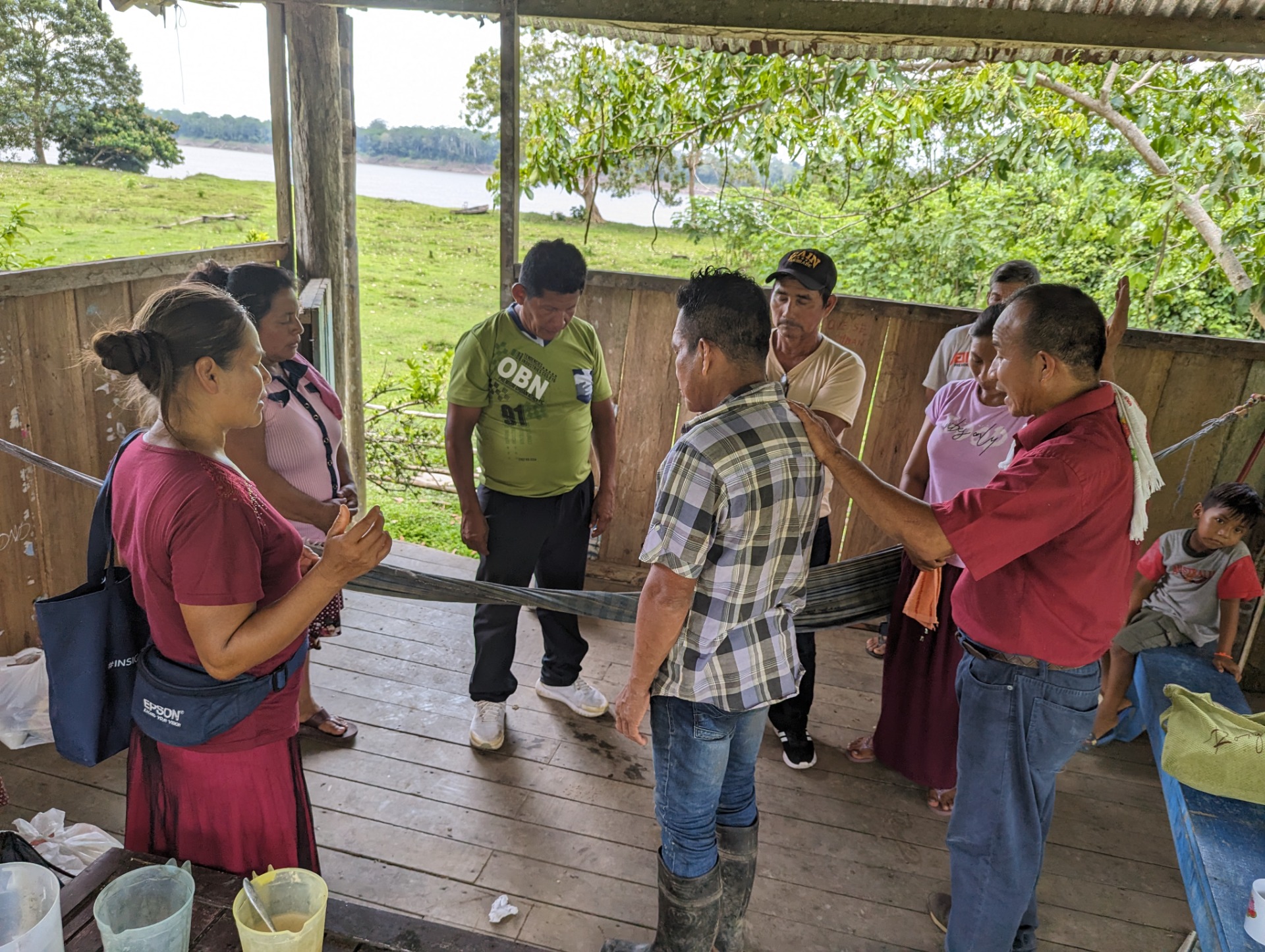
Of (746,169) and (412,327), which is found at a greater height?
(746,169)

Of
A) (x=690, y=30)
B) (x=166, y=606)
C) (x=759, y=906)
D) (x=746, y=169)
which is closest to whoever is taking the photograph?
(x=166, y=606)

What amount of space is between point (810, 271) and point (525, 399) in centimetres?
92

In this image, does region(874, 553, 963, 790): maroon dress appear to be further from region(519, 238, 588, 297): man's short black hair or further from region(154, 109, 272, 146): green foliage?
region(154, 109, 272, 146): green foliage

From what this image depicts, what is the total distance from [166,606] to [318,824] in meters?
1.27

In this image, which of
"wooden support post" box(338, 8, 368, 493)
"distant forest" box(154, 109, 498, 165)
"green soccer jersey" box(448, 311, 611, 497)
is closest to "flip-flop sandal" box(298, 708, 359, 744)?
"green soccer jersey" box(448, 311, 611, 497)

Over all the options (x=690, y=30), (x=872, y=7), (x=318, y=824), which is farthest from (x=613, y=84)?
(x=318, y=824)

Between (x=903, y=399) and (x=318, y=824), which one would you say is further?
(x=903, y=399)

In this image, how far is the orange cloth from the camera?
7.33 ft

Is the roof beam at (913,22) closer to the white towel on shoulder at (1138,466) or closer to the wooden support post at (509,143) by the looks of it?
the wooden support post at (509,143)

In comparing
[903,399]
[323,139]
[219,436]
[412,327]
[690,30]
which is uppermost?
[690,30]

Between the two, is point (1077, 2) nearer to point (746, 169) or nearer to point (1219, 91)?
point (1219, 91)

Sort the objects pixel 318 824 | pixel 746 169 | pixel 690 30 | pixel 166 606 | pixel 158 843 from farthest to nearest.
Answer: pixel 746 169 → pixel 690 30 → pixel 318 824 → pixel 158 843 → pixel 166 606

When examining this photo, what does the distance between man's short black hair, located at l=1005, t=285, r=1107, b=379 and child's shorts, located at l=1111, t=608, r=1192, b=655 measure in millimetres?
1683

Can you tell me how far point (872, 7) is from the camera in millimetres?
2551
